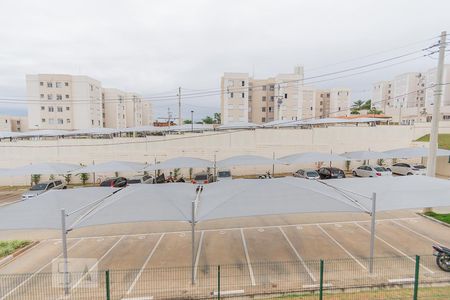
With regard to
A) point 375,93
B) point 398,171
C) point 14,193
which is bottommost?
point 14,193

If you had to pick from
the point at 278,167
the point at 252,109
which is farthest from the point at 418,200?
the point at 252,109

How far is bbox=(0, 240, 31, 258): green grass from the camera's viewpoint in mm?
10212

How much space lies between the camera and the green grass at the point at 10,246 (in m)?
10.2

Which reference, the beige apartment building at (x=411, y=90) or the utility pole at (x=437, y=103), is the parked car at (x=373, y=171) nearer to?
the utility pole at (x=437, y=103)

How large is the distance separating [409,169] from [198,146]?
1968cm

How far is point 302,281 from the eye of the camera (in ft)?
26.2

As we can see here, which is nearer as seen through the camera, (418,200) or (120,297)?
(120,297)

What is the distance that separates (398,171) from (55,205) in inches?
1075

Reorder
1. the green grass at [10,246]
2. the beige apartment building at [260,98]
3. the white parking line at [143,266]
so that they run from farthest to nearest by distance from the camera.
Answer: the beige apartment building at [260,98] → the green grass at [10,246] → the white parking line at [143,266]

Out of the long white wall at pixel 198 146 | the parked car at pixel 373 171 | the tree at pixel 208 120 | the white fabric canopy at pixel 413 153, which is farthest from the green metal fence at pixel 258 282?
the tree at pixel 208 120

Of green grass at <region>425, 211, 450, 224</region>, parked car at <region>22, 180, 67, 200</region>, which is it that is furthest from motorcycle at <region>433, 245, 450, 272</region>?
parked car at <region>22, 180, 67, 200</region>

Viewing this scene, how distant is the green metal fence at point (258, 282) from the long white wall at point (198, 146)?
16.6 metres

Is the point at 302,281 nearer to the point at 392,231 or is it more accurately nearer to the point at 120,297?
the point at 120,297

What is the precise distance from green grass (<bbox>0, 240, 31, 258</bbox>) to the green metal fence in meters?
2.28
